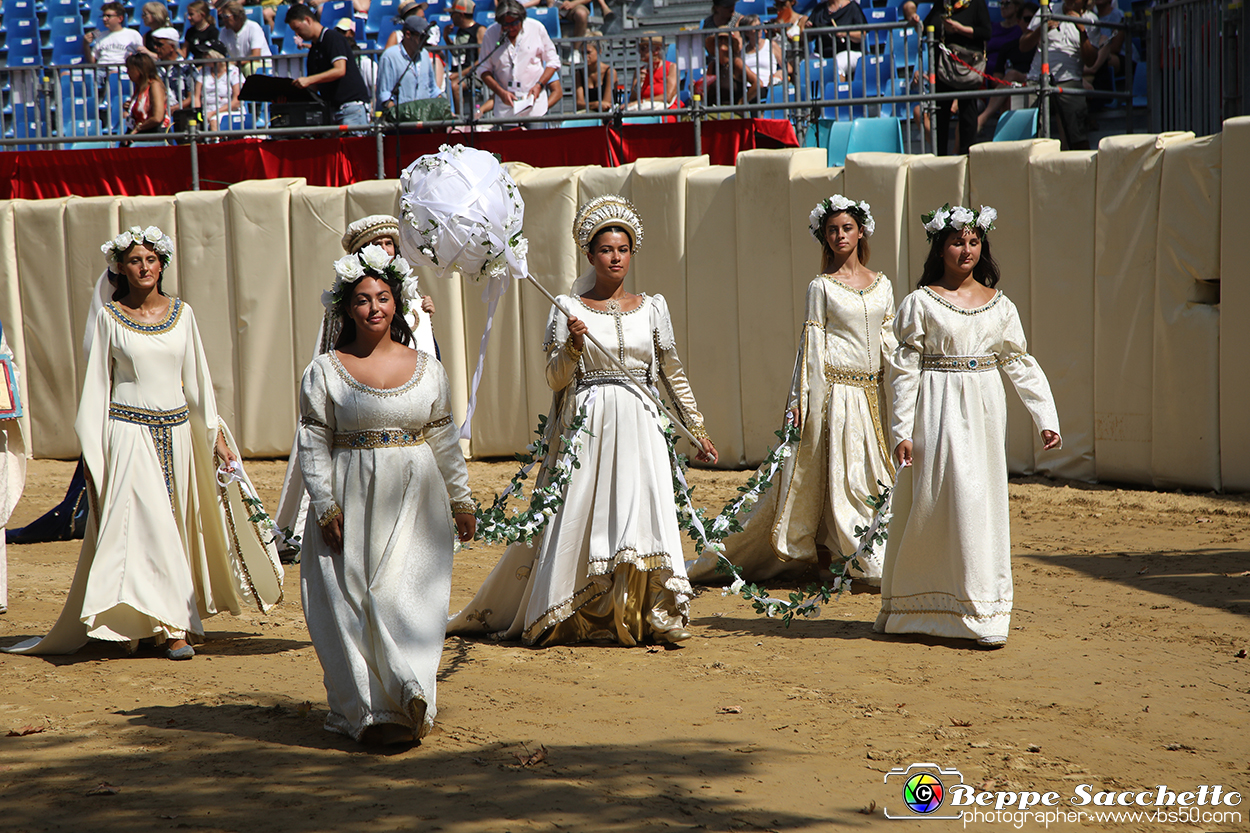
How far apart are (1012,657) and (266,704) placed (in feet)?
11.0

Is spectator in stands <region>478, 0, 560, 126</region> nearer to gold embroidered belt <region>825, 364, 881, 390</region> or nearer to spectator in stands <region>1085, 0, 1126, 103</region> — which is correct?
spectator in stands <region>1085, 0, 1126, 103</region>

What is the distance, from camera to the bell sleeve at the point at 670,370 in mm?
6043

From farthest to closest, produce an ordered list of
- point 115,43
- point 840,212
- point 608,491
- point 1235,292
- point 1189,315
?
point 115,43 < point 1189,315 < point 1235,292 < point 840,212 < point 608,491

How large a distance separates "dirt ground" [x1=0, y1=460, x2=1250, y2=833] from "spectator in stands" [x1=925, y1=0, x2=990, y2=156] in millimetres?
5905

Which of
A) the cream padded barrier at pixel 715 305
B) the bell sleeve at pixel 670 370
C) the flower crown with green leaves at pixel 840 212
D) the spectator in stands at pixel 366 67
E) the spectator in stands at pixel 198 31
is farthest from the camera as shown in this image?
the spectator in stands at pixel 198 31

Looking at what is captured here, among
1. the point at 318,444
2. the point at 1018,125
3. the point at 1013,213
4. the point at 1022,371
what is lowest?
the point at 318,444

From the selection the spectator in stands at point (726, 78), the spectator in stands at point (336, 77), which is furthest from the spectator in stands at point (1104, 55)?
the spectator in stands at point (336, 77)

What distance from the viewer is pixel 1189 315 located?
9.20 metres

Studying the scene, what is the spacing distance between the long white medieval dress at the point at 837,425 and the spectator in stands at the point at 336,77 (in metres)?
7.30

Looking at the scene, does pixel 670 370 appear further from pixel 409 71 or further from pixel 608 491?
pixel 409 71

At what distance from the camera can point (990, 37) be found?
12117 millimetres

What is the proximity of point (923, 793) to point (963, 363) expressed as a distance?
252cm

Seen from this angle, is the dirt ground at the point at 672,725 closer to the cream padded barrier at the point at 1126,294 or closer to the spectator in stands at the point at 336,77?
the cream padded barrier at the point at 1126,294

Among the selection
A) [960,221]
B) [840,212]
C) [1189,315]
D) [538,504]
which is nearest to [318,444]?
[538,504]
